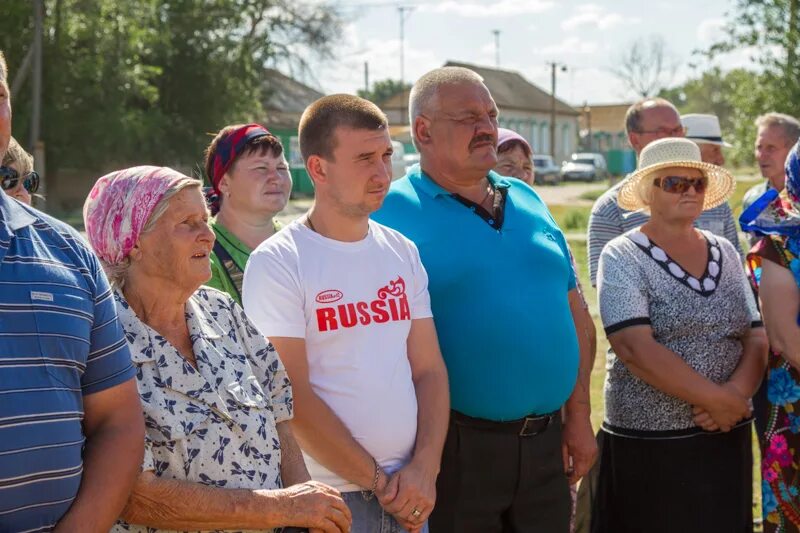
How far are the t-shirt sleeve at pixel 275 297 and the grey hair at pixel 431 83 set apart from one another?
1.05m

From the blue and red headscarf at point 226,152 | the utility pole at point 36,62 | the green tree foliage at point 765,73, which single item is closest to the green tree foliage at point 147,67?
the utility pole at point 36,62

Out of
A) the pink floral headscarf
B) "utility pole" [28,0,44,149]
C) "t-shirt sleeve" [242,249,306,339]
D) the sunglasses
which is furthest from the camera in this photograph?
Answer: "utility pole" [28,0,44,149]

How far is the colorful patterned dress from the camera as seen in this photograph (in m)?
3.99

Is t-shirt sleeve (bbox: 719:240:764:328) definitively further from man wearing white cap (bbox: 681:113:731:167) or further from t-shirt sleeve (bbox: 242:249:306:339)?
t-shirt sleeve (bbox: 242:249:306:339)

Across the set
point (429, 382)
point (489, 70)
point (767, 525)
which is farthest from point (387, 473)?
point (489, 70)

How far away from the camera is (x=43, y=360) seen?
207 centimetres

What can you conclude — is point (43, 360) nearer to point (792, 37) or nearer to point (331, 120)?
point (331, 120)

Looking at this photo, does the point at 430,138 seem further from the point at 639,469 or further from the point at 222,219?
the point at 639,469

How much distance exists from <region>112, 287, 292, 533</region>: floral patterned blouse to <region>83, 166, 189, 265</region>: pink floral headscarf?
0.46 feet

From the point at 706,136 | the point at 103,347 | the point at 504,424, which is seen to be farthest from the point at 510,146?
the point at 103,347

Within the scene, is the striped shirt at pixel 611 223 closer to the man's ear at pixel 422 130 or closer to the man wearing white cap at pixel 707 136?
the man wearing white cap at pixel 707 136

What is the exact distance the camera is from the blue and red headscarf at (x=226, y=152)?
4074 millimetres

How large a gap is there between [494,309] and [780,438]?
1.50 metres

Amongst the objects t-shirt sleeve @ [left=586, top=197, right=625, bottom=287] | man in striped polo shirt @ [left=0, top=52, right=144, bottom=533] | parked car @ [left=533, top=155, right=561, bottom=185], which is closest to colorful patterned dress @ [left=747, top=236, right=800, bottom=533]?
t-shirt sleeve @ [left=586, top=197, right=625, bottom=287]
